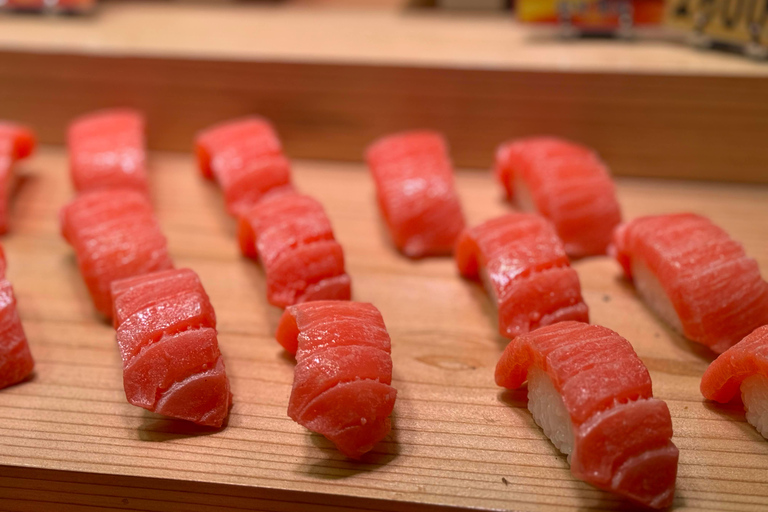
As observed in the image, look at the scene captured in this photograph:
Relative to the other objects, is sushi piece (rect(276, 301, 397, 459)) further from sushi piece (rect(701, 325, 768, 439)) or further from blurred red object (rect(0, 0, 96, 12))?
blurred red object (rect(0, 0, 96, 12))

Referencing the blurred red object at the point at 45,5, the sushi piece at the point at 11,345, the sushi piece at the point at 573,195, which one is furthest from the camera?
the blurred red object at the point at 45,5

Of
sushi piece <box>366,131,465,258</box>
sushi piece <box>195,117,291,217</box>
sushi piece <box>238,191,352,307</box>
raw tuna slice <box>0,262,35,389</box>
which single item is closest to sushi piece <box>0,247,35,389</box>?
raw tuna slice <box>0,262,35,389</box>

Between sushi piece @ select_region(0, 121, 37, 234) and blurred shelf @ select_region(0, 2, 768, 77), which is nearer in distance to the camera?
sushi piece @ select_region(0, 121, 37, 234)

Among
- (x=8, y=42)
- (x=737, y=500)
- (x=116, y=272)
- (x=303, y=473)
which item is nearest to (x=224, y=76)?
(x=8, y=42)

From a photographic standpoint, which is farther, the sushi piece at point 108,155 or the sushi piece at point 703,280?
the sushi piece at point 108,155

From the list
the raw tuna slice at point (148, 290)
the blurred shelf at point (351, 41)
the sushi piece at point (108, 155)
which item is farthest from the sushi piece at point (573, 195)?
the sushi piece at point (108, 155)

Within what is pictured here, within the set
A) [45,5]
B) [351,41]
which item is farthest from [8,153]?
[351,41]

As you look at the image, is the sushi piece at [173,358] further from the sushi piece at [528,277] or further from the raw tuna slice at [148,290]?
the sushi piece at [528,277]

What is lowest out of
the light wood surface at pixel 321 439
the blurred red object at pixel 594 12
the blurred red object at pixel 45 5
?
the light wood surface at pixel 321 439
